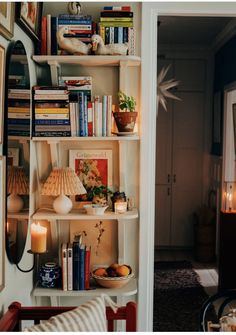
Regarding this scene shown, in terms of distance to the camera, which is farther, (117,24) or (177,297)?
(177,297)

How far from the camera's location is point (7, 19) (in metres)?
1.99

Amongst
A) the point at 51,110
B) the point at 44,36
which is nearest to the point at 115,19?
the point at 44,36

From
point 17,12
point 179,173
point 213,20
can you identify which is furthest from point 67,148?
point 179,173

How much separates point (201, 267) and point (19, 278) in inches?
133

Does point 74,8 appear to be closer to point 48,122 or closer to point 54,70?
point 54,70

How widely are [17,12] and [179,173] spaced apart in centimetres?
416

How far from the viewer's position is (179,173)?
19.9ft

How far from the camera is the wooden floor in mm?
4738

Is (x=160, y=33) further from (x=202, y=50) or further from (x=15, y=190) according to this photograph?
(x=15, y=190)

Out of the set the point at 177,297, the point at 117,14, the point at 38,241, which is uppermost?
the point at 117,14

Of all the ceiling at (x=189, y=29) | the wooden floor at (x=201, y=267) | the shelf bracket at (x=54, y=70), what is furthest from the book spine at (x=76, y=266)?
the ceiling at (x=189, y=29)

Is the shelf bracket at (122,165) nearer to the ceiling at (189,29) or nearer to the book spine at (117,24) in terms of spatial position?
the book spine at (117,24)

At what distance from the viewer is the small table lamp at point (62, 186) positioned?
2.54 metres

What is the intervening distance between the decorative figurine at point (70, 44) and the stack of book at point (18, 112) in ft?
1.11
